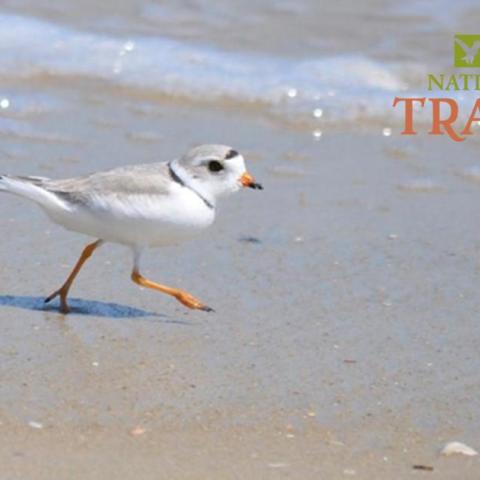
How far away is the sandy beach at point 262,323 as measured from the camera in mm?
4316

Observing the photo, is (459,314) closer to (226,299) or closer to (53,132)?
(226,299)

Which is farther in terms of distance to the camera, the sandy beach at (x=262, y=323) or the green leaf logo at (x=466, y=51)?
the green leaf logo at (x=466, y=51)

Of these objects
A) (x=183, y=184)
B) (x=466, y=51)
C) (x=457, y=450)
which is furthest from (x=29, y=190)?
(x=466, y=51)

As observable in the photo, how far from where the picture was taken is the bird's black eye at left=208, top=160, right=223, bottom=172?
5.54 m

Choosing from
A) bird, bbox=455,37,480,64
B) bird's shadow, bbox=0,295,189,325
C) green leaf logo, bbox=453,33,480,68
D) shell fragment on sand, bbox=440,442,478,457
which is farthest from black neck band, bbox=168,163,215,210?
bird, bbox=455,37,480,64

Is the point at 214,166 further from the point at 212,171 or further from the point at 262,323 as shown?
the point at 262,323

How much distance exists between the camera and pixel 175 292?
5496 mm

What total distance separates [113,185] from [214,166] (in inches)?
15.8

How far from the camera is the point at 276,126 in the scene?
337 inches

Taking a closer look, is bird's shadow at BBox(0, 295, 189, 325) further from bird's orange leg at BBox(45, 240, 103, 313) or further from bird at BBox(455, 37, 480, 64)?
bird at BBox(455, 37, 480, 64)

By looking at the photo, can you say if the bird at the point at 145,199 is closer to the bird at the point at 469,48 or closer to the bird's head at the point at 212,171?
the bird's head at the point at 212,171

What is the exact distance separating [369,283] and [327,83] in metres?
3.58

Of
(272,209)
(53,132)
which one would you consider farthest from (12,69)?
(272,209)

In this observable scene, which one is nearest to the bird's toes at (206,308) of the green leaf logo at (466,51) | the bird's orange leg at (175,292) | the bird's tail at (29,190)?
the bird's orange leg at (175,292)
